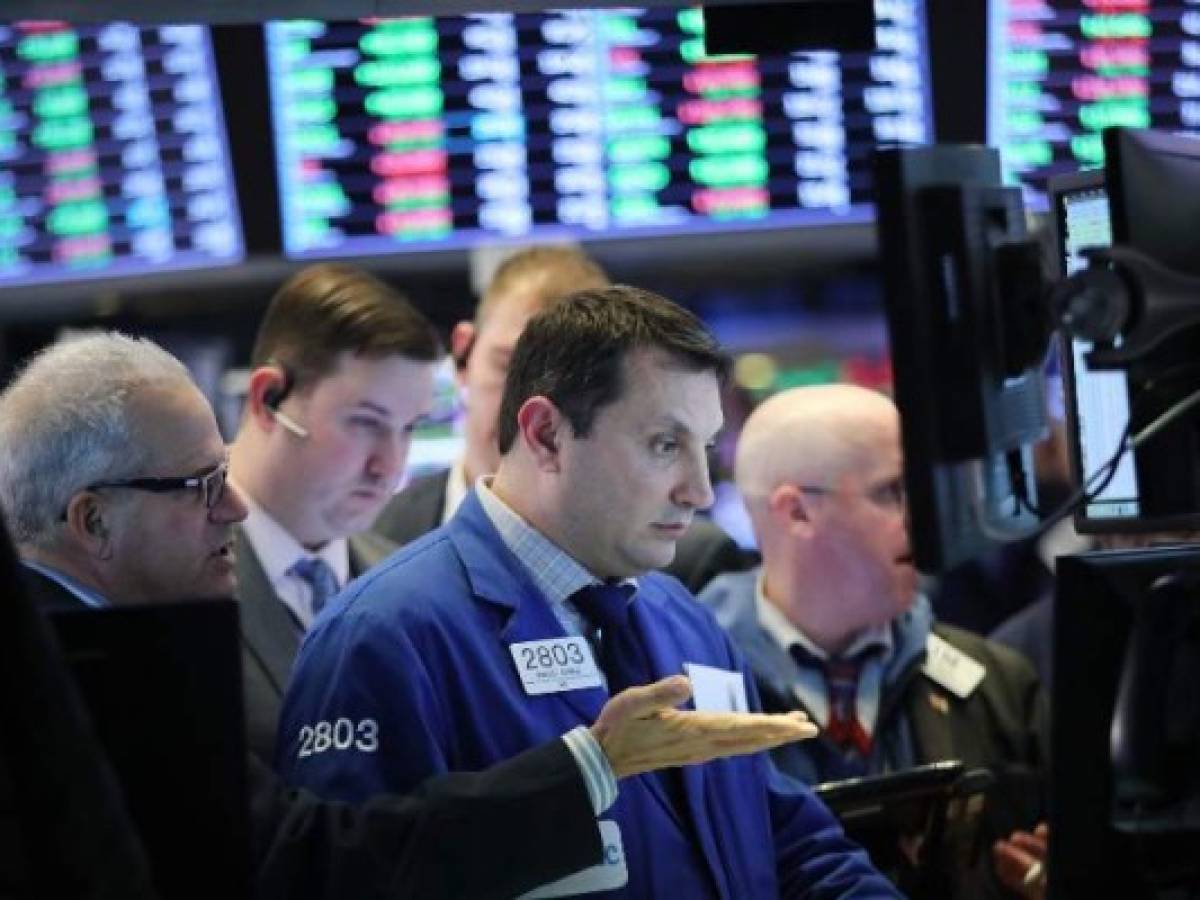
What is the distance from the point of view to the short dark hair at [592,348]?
130 inches

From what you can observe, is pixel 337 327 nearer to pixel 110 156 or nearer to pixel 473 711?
pixel 110 156

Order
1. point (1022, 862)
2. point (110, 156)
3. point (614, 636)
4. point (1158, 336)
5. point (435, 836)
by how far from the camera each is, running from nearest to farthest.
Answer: point (1158, 336), point (435, 836), point (614, 636), point (1022, 862), point (110, 156)

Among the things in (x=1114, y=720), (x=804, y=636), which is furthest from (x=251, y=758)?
(x=804, y=636)

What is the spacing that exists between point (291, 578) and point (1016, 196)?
2046mm

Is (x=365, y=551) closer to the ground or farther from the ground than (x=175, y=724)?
closer to the ground

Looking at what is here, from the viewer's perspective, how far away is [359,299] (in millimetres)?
4445

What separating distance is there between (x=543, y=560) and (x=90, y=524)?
631mm

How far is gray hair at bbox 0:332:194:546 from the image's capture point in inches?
119

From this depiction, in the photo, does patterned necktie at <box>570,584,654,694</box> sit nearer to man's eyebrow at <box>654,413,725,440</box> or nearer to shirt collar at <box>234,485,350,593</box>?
man's eyebrow at <box>654,413,725,440</box>

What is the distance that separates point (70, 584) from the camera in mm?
2975

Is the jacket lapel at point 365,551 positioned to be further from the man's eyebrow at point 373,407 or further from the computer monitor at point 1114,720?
the computer monitor at point 1114,720

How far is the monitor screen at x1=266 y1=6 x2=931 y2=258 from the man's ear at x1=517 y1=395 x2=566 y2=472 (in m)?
1.93

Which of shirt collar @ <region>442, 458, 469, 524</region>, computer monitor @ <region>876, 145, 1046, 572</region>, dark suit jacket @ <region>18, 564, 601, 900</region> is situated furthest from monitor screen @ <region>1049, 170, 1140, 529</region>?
shirt collar @ <region>442, 458, 469, 524</region>

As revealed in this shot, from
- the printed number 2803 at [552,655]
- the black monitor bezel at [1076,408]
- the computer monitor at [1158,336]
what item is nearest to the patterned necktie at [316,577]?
the printed number 2803 at [552,655]
